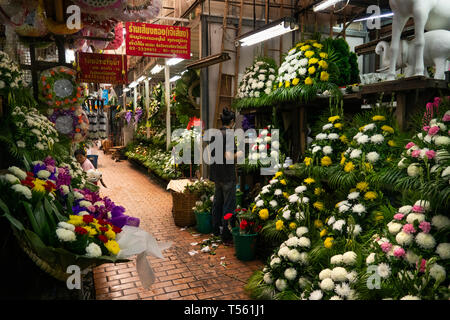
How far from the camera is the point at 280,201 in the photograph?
428 cm

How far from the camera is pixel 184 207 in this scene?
20.0ft

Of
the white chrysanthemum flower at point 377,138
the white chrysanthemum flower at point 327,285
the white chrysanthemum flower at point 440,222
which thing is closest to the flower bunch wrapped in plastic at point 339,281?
the white chrysanthemum flower at point 327,285

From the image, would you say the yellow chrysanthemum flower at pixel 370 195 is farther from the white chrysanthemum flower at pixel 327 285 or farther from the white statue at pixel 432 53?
the white statue at pixel 432 53

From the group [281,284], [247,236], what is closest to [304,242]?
[281,284]

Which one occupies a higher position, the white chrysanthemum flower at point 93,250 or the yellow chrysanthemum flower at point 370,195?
the yellow chrysanthemum flower at point 370,195

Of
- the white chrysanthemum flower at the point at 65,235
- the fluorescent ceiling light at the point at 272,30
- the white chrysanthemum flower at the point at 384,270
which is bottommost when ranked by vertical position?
the white chrysanthemum flower at the point at 384,270

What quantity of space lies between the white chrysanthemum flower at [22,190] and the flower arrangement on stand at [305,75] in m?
3.47

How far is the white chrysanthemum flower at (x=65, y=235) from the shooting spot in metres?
1.77

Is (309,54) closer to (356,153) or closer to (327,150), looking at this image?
(327,150)

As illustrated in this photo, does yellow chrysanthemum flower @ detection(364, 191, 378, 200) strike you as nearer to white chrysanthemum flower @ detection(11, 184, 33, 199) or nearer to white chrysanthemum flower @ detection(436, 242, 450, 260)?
white chrysanthemum flower @ detection(436, 242, 450, 260)

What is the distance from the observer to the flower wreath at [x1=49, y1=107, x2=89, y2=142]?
408 cm

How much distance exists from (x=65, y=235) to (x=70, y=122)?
2.74 metres

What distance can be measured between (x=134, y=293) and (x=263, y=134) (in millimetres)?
3191

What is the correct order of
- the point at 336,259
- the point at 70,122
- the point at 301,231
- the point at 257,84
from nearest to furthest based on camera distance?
the point at 336,259 < the point at 301,231 < the point at 70,122 < the point at 257,84
